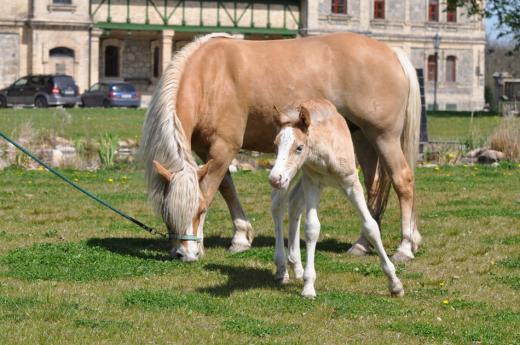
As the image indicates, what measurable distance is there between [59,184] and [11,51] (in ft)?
140

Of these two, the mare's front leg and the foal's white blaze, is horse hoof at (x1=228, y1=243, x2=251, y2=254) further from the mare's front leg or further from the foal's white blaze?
the foal's white blaze

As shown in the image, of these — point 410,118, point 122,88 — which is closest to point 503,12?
point 122,88

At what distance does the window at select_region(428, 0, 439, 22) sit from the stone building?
0.07m

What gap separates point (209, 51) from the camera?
412 inches

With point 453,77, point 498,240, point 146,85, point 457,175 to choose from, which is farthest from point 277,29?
point 498,240

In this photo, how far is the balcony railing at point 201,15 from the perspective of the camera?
2331 inches

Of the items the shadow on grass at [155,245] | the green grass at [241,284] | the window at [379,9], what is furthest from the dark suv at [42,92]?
the shadow on grass at [155,245]

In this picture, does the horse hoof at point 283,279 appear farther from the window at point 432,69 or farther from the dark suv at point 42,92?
the window at point 432,69

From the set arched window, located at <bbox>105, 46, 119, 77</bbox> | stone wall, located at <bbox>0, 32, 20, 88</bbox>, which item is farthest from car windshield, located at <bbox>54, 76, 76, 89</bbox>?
arched window, located at <bbox>105, 46, 119, 77</bbox>

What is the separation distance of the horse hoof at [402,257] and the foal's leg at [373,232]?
5.70ft

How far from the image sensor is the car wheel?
4947 centimetres

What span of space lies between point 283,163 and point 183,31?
5419cm

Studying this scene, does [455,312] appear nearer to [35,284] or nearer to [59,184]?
[35,284]

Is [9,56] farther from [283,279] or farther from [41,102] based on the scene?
[283,279]
